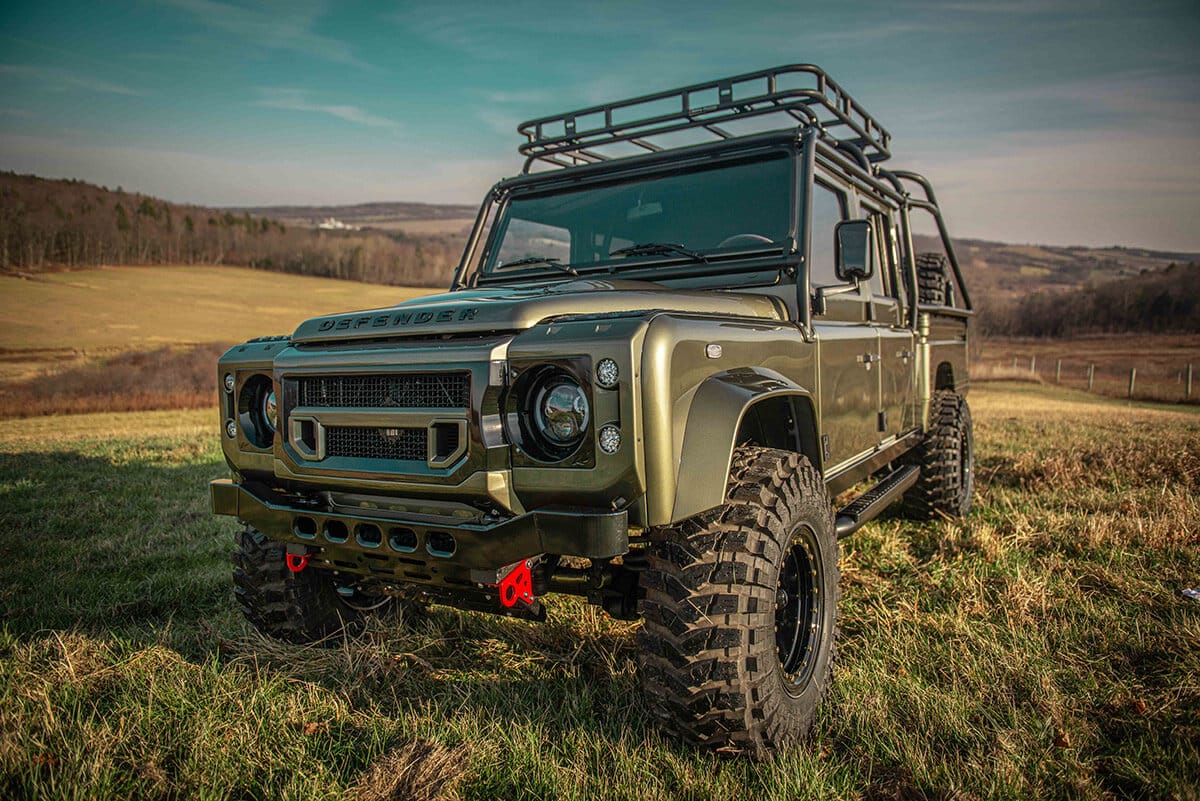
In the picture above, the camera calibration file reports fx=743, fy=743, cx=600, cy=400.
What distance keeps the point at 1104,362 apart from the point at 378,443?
35802 millimetres

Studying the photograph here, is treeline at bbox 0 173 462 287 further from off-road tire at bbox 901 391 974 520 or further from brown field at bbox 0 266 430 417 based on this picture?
off-road tire at bbox 901 391 974 520

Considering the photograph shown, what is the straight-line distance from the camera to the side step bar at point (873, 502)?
372 cm

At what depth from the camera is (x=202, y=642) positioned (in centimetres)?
369

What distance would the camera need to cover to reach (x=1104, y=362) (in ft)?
102

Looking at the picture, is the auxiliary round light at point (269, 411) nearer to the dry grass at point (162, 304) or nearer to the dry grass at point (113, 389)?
the dry grass at point (113, 389)

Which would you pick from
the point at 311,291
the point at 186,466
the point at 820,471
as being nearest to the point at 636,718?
the point at 820,471

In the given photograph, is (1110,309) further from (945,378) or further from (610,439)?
(610,439)

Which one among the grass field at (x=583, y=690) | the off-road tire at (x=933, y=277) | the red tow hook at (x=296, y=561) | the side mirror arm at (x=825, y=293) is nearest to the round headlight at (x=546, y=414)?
the grass field at (x=583, y=690)

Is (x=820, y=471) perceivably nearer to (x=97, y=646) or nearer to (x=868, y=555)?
(x=868, y=555)

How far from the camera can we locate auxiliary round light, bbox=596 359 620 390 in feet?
7.47

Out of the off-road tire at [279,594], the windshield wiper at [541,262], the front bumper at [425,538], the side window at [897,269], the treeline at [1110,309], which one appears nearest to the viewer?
the front bumper at [425,538]

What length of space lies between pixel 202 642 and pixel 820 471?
123 inches

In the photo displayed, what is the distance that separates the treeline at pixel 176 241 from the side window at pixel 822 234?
29.0m

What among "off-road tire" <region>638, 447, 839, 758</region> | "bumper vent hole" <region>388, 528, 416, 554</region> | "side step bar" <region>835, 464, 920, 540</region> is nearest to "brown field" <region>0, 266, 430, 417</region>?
"side step bar" <region>835, 464, 920, 540</region>
